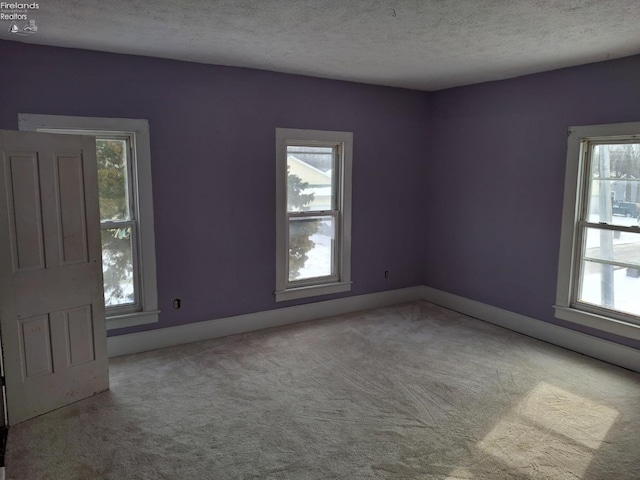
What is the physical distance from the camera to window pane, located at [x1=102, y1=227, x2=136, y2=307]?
403 cm

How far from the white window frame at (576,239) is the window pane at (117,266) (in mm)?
3922

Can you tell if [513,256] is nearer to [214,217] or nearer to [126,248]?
[214,217]

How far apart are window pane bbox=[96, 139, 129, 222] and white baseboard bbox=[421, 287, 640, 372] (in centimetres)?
368

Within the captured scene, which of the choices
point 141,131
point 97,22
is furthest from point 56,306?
point 97,22

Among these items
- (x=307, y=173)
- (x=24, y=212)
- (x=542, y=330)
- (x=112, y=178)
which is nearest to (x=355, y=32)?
(x=307, y=173)

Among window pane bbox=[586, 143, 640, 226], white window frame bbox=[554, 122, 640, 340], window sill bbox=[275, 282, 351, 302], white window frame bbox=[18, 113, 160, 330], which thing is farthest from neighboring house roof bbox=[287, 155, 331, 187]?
window pane bbox=[586, 143, 640, 226]

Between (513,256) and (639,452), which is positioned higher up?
(513,256)

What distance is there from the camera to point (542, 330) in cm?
455

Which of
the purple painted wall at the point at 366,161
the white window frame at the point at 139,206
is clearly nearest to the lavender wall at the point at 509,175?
the purple painted wall at the point at 366,161

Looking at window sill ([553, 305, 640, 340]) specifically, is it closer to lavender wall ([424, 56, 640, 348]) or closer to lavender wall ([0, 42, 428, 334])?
lavender wall ([424, 56, 640, 348])

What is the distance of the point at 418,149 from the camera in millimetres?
5656

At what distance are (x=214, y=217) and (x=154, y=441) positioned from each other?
2102 millimetres

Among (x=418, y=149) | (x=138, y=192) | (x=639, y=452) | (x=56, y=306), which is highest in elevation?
(x=418, y=149)

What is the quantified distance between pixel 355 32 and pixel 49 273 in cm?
261
